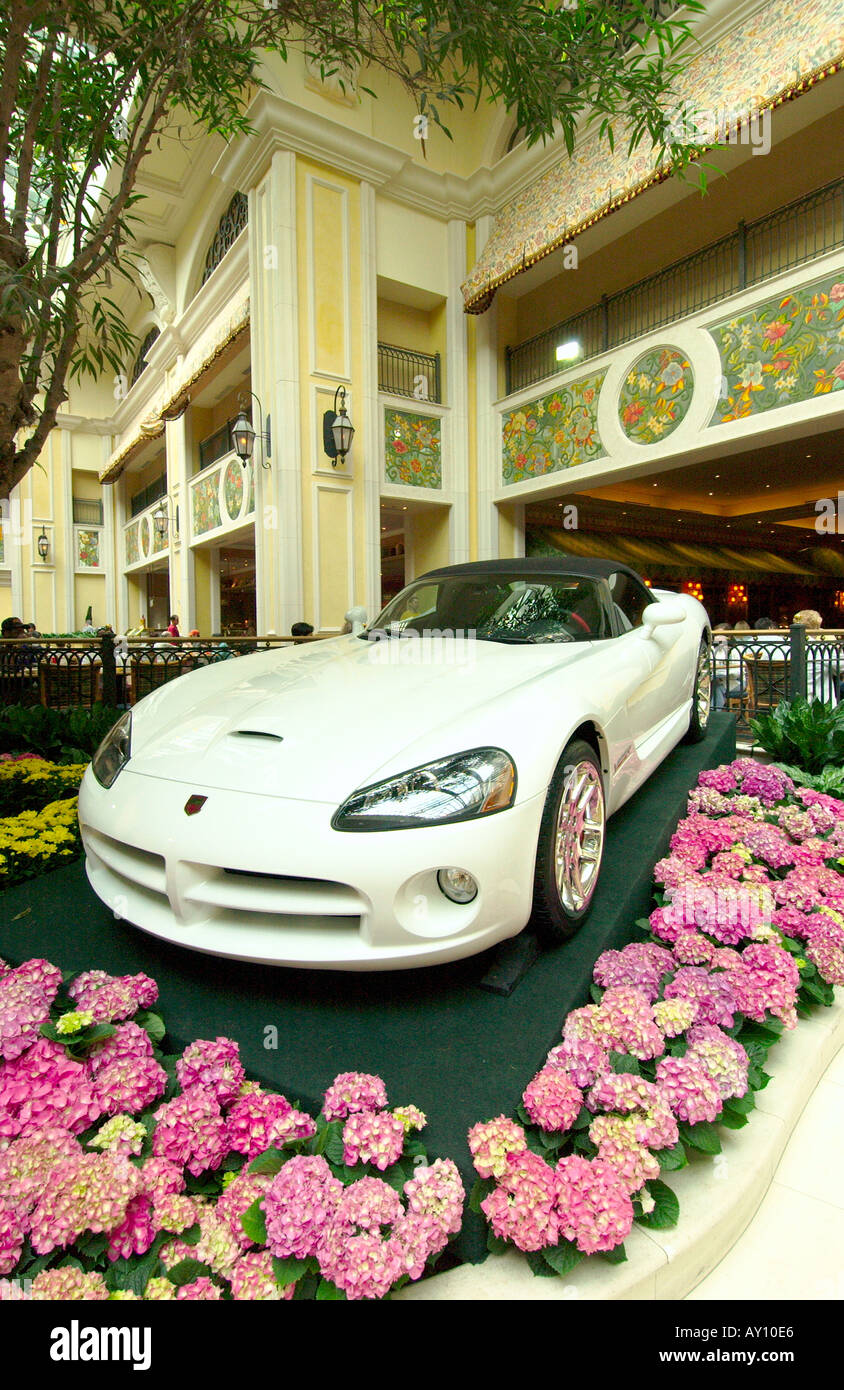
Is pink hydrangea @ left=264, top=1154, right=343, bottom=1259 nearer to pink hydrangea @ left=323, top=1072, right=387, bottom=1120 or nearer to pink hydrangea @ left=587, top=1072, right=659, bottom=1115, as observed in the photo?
pink hydrangea @ left=323, top=1072, right=387, bottom=1120

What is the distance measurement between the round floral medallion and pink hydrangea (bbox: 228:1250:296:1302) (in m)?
8.31

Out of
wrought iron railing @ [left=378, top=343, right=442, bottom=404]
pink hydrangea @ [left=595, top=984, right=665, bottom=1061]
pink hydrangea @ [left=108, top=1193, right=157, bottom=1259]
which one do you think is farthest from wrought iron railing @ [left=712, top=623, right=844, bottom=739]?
wrought iron railing @ [left=378, top=343, right=442, bottom=404]

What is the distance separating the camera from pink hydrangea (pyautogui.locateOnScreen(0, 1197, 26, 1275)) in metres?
0.98

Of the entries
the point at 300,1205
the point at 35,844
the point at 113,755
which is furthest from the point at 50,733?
the point at 300,1205

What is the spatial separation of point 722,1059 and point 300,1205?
2.88ft

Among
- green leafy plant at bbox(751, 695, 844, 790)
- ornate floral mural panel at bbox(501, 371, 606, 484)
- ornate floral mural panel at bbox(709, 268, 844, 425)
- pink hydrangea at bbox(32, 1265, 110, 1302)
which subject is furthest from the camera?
ornate floral mural panel at bbox(501, 371, 606, 484)

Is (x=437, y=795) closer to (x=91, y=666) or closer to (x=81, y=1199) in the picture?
(x=81, y=1199)

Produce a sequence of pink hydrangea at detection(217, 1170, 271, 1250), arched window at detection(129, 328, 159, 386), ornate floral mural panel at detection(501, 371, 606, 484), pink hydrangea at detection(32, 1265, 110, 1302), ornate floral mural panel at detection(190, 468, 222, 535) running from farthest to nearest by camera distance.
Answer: arched window at detection(129, 328, 159, 386)
ornate floral mural panel at detection(190, 468, 222, 535)
ornate floral mural panel at detection(501, 371, 606, 484)
pink hydrangea at detection(217, 1170, 271, 1250)
pink hydrangea at detection(32, 1265, 110, 1302)

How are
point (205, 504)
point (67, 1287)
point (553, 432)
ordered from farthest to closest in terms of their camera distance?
1. point (205, 504)
2. point (553, 432)
3. point (67, 1287)

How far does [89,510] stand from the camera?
20.3 m

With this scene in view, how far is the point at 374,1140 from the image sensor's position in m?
1.09
